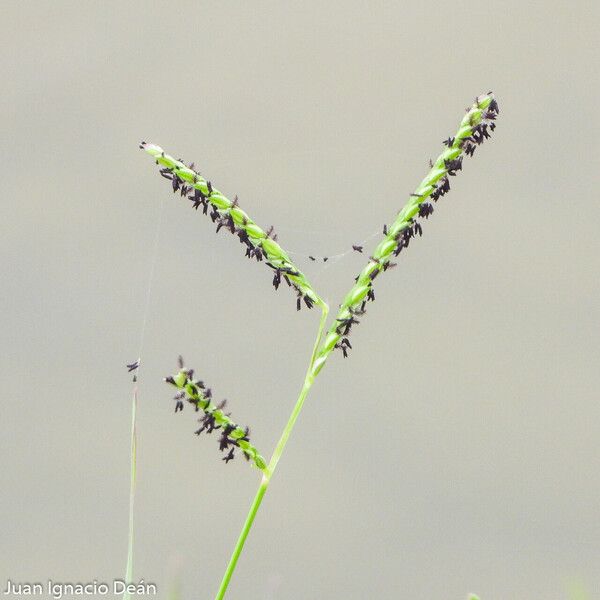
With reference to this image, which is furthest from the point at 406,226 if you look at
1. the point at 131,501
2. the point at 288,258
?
the point at 131,501

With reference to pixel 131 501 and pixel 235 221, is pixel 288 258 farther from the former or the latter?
pixel 131 501

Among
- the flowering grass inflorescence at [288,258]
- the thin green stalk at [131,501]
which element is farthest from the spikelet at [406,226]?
the thin green stalk at [131,501]

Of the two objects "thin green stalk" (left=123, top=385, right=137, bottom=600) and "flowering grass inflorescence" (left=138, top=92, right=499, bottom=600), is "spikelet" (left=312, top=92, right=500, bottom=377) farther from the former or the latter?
"thin green stalk" (left=123, top=385, right=137, bottom=600)

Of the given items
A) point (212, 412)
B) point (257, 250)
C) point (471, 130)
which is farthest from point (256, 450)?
point (471, 130)

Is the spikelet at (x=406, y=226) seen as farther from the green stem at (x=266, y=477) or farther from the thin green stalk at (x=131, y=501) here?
the thin green stalk at (x=131, y=501)

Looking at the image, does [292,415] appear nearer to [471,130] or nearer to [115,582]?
[471,130]

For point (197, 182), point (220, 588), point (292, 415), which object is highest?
point (197, 182)

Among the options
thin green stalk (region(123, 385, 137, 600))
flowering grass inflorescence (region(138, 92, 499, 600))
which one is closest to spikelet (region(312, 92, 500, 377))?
flowering grass inflorescence (region(138, 92, 499, 600))
